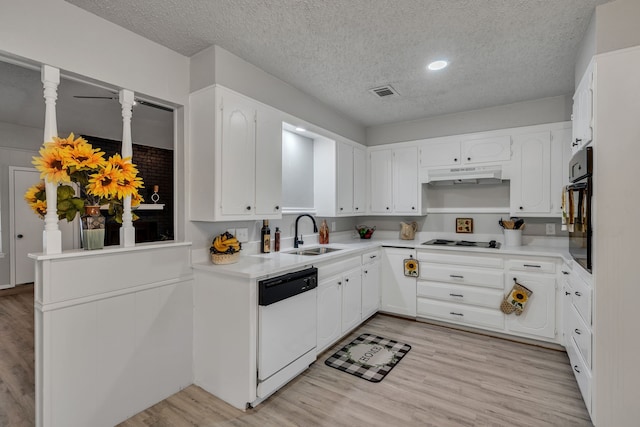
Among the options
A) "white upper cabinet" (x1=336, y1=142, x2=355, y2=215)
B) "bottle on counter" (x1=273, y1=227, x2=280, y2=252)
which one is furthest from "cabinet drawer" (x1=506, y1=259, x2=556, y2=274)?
"bottle on counter" (x1=273, y1=227, x2=280, y2=252)

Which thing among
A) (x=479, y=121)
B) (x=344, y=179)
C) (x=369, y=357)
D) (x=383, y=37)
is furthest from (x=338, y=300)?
(x=479, y=121)

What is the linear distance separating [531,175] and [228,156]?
319 cm

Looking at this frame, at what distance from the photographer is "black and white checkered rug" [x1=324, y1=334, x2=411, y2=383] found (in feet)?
8.21

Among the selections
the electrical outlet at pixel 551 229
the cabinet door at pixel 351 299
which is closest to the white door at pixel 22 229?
the cabinet door at pixel 351 299

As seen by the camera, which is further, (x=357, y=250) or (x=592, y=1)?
(x=357, y=250)

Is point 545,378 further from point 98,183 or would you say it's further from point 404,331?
point 98,183

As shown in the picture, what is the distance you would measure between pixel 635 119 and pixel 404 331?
2589mm

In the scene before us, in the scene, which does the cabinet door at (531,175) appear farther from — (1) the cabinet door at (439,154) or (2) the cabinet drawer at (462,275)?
(2) the cabinet drawer at (462,275)

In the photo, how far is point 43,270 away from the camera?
1650mm

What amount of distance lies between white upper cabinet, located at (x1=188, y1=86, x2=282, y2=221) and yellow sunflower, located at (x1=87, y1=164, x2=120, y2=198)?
0.60 meters

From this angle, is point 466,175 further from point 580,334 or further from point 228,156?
point 228,156

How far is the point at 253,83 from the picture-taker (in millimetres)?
2564

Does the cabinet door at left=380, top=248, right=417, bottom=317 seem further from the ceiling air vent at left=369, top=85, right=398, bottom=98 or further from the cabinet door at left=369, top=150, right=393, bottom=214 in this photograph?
the ceiling air vent at left=369, top=85, right=398, bottom=98

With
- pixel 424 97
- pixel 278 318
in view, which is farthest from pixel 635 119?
pixel 278 318
